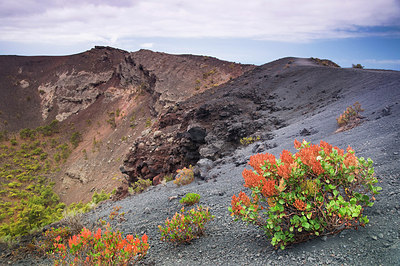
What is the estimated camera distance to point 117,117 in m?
30.8

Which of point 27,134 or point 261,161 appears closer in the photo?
point 261,161

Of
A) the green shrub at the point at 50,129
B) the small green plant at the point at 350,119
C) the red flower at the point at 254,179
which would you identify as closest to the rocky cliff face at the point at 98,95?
the green shrub at the point at 50,129

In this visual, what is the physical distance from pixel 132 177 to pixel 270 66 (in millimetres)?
14923

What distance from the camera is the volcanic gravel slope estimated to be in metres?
2.88

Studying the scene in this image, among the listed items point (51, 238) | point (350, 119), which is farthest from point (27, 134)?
point (350, 119)

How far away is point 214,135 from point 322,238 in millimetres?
8377

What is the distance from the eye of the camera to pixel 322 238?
309cm

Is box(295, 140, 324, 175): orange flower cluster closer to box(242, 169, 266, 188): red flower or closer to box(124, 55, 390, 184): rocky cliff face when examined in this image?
box(242, 169, 266, 188): red flower

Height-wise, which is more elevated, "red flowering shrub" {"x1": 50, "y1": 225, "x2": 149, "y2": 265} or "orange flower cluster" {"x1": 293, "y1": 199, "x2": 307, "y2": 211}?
"orange flower cluster" {"x1": 293, "y1": 199, "x2": 307, "y2": 211}

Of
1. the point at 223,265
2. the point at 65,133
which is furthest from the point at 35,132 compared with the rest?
the point at 223,265

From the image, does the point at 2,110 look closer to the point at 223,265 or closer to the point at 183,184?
the point at 183,184

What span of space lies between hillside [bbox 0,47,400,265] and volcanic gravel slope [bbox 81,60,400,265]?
2 cm

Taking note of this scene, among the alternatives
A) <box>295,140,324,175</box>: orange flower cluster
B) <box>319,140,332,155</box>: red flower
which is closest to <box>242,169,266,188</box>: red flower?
<box>295,140,324,175</box>: orange flower cluster

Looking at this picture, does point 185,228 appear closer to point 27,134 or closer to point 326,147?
point 326,147
